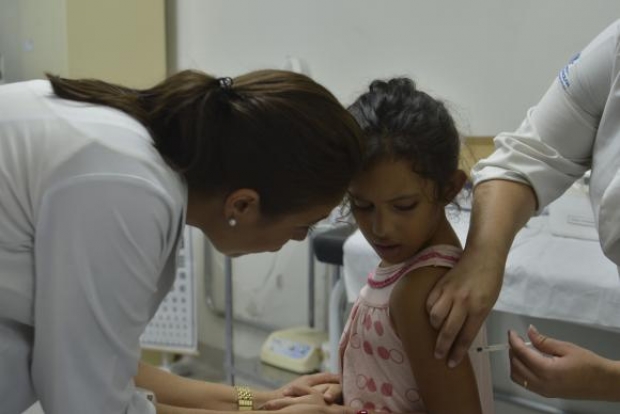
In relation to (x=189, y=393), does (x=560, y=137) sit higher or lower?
higher

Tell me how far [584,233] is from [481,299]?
36.7 inches

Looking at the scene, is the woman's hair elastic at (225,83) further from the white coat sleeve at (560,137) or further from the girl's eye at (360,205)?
the white coat sleeve at (560,137)

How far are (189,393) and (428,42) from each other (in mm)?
1558

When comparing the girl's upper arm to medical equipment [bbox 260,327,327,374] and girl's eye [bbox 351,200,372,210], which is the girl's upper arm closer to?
girl's eye [bbox 351,200,372,210]

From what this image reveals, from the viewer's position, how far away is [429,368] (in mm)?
957

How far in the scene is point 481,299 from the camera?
921 mm

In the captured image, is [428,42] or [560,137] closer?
[560,137]

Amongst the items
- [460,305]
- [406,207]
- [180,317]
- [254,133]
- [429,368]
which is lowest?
[180,317]

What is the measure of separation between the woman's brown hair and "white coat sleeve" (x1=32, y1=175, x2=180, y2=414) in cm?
11

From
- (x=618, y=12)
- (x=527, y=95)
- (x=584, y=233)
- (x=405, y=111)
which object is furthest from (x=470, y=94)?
(x=405, y=111)

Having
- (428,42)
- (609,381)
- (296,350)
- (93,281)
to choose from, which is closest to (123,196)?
(93,281)

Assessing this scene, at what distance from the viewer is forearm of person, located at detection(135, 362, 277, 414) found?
→ 1286mm

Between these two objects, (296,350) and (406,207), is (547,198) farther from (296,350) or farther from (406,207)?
(296,350)

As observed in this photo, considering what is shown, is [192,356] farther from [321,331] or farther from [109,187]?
[109,187]
